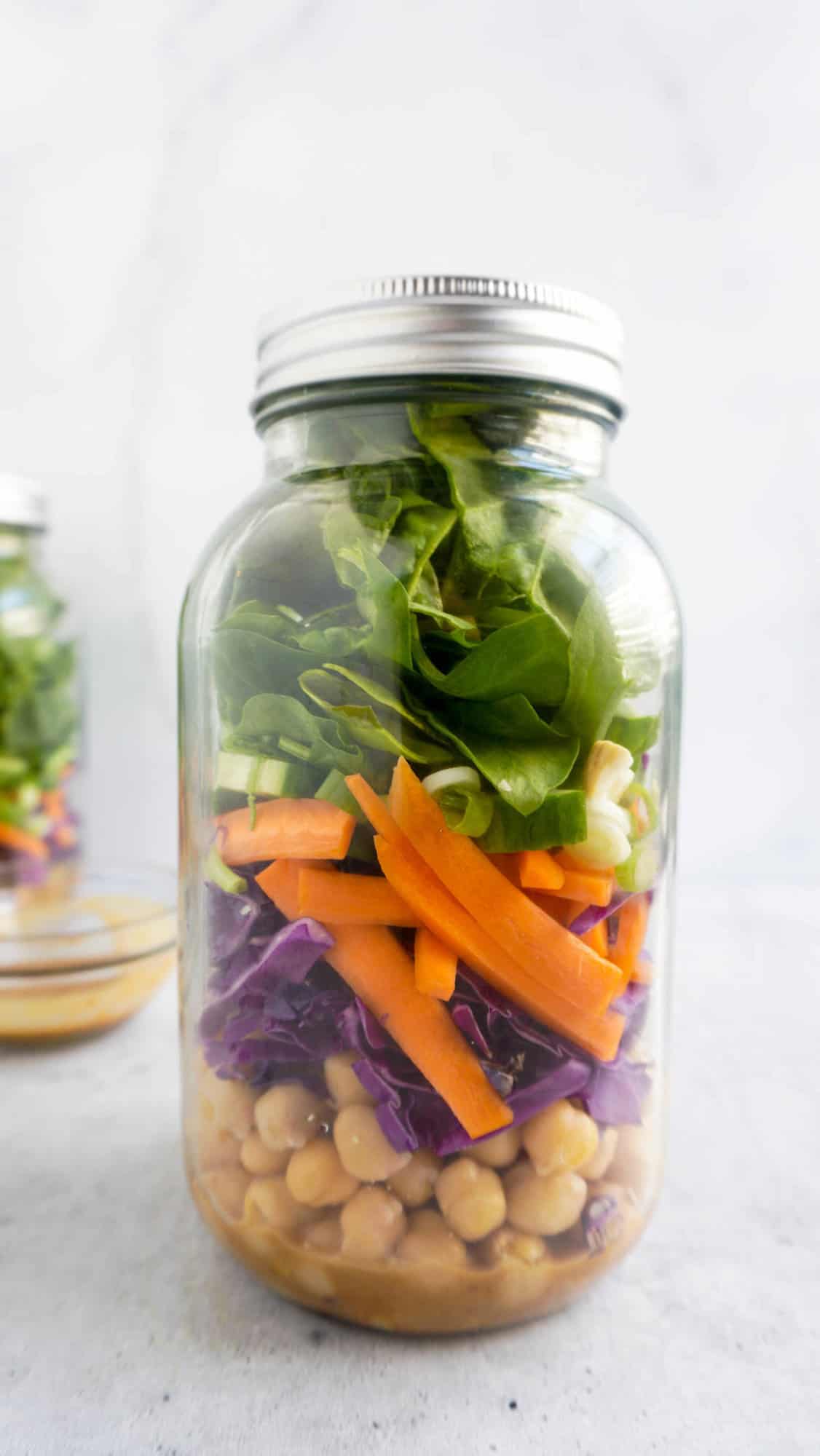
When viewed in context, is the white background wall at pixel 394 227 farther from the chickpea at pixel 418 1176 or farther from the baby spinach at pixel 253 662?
the chickpea at pixel 418 1176

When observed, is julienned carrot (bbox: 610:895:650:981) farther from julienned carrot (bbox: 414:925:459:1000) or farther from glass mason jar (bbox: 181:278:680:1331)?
julienned carrot (bbox: 414:925:459:1000)

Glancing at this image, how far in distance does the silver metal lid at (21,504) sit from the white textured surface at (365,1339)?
26.1 inches

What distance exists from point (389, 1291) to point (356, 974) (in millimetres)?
179

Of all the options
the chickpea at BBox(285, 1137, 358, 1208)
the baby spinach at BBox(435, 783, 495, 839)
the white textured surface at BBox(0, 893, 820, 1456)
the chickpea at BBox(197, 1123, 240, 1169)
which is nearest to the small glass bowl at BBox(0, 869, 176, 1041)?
the white textured surface at BBox(0, 893, 820, 1456)

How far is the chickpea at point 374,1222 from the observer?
0.58 metres

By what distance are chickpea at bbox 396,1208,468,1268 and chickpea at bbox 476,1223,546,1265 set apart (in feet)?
0.05

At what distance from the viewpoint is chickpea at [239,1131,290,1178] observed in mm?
610

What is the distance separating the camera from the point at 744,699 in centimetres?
145

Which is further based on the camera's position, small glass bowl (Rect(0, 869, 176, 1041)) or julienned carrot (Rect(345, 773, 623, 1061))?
small glass bowl (Rect(0, 869, 176, 1041))

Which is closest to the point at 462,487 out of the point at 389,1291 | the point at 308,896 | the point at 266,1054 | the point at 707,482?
the point at 308,896

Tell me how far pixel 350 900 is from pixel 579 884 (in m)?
0.12

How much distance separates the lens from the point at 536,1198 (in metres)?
0.59

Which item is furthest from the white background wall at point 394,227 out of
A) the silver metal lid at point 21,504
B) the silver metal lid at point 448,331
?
the silver metal lid at point 448,331

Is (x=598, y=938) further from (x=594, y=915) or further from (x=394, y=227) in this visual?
(x=394, y=227)
